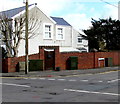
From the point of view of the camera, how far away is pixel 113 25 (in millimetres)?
39562

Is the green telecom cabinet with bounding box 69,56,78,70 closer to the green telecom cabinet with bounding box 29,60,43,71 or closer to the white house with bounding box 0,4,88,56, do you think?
the green telecom cabinet with bounding box 29,60,43,71

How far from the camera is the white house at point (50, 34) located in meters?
30.3

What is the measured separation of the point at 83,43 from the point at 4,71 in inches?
683

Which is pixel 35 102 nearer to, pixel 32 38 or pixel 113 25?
pixel 32 38

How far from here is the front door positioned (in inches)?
1010

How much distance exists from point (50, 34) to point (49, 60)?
7.15m

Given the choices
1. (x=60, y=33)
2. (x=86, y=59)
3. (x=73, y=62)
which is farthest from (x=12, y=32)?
(x=60, y=33)

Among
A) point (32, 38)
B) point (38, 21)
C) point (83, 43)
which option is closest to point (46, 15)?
point (38, 21)

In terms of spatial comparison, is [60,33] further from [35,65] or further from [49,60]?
[35,65]

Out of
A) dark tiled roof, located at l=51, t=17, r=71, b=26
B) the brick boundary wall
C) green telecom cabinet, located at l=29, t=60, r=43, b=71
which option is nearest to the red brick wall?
the brick boundary wall

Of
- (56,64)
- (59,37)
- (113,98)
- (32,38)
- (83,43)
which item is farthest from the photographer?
(83,43)

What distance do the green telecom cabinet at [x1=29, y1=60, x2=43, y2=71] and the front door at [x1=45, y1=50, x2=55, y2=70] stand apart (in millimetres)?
940

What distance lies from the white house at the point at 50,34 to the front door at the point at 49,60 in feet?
15.6

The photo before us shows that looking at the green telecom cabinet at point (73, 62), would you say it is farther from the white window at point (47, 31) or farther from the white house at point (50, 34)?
the white window at point (47, 31)
